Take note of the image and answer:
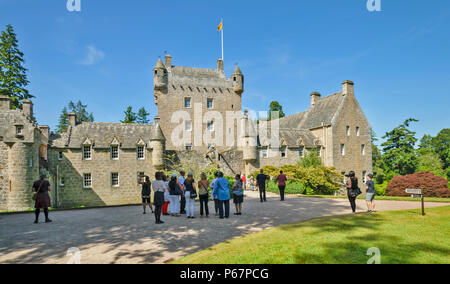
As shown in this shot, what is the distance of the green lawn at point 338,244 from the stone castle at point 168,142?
893 inches

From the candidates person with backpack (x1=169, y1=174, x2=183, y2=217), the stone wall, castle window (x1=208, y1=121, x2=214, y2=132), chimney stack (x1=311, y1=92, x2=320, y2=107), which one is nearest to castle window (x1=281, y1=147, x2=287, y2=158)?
castle window (x1=208, y1=121, x2=214, y2=132)

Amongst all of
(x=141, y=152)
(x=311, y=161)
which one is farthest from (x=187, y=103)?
(x=311, y=161)

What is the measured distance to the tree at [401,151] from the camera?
41.6 m

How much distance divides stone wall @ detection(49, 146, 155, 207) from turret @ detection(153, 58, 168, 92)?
11605 mm

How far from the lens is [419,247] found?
6785mm

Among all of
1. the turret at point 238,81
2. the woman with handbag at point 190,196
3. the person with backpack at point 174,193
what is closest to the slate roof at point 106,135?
the turret at point 238,81

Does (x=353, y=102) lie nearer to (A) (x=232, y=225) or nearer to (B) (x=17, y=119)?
(A) (x=232, y=225)

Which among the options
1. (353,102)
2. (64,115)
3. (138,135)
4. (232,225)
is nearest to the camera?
(232,225)

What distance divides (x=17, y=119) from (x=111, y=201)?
12202 mm

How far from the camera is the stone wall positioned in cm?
2914

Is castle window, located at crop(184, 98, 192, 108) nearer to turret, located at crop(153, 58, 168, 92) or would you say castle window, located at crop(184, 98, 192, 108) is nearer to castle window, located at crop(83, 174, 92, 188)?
turret, located at crop(153, 58, 168, 92)

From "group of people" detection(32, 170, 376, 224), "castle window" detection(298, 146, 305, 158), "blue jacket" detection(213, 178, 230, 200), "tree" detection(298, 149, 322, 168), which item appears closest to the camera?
"group of people" detection(32, 170, 376, 224)

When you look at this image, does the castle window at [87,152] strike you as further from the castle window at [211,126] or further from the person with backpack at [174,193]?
the person with backpack at [174,193]
